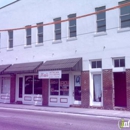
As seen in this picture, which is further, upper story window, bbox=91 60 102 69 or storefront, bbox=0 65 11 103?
storefront, bbox=0 65 11 103

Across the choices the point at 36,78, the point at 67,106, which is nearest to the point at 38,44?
the point at 36,78

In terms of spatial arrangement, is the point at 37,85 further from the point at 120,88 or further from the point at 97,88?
the point at 120,88

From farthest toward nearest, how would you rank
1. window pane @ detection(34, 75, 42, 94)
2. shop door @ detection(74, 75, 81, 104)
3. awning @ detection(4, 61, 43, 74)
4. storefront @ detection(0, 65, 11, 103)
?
1. storefront @ detection(0, 65, 11, 103)
2. window pane @ detection(34, 75, 42, 94)
3. awning @ detection(4, 61, 43, 74)
4. shop door @ detection(74, 75, 81, 104)

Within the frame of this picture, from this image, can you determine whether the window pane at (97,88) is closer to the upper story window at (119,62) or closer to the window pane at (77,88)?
the window pane at (77,88)

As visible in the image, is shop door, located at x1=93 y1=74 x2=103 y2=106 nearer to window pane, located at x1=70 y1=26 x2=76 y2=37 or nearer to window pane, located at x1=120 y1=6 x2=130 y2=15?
window pane, located at x1=70 y1=26 x2=76 y2=37

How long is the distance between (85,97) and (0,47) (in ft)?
40.0

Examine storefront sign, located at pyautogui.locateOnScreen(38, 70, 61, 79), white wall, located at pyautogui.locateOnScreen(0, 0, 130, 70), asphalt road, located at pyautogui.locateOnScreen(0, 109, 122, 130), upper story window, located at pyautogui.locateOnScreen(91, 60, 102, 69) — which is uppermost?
white wall, located at pyautogui.locateOnScreen(0, 0, 130, 70)

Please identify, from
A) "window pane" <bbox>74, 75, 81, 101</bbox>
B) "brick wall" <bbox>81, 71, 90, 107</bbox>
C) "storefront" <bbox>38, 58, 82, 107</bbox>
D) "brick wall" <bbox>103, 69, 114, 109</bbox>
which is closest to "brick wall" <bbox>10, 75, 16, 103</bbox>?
"storefront" <bbox>38, 58, 82, 107</bbox>

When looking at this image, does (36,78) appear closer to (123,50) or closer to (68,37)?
(68,37)

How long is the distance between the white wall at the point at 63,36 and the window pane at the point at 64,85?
67.2 inches

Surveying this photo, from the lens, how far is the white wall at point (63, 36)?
18141mm

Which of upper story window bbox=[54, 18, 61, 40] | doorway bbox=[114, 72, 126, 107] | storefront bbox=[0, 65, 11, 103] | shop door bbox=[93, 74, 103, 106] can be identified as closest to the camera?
doorway bbox=[114, 72, 126, 107]

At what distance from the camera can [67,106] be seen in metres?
20.4

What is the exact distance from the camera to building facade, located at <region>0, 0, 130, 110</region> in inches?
711
